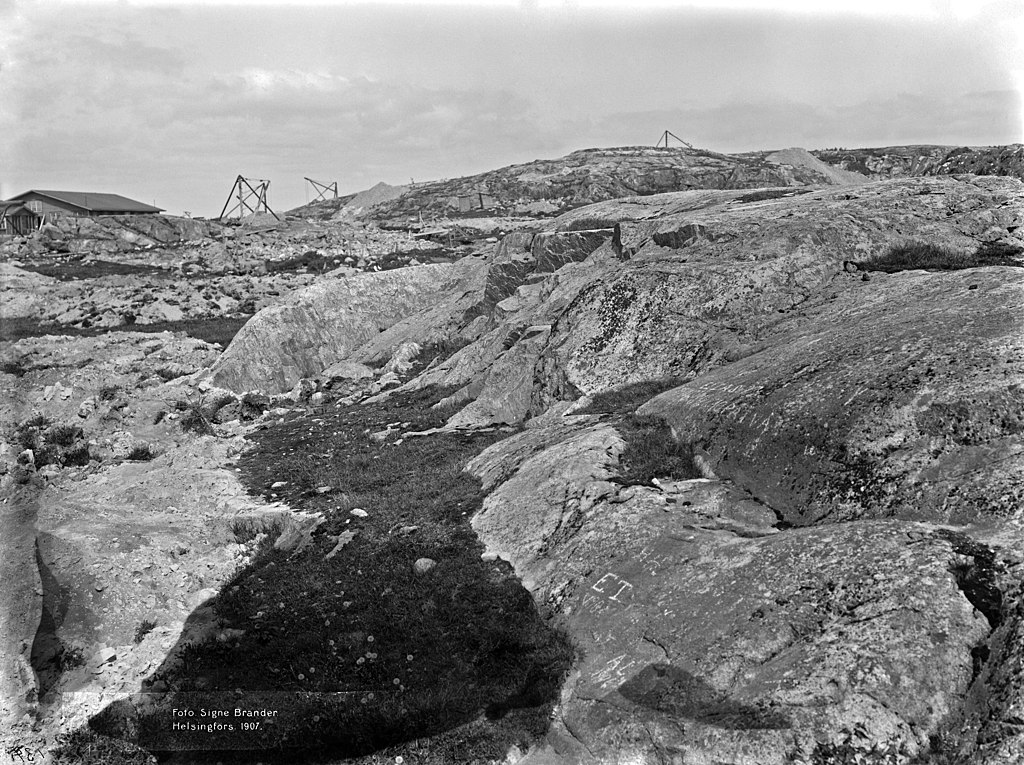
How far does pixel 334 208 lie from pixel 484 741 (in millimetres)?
146617

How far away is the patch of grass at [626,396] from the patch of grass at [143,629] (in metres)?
9.17

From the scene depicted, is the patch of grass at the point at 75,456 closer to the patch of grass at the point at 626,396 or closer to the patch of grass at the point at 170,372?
the patch of grass at the point at 170,372

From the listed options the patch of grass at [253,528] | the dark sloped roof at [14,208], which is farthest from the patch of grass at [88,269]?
the patch of grass at [253,528]

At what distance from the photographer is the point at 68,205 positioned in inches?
4193

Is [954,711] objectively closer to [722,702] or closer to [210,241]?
[722,702]

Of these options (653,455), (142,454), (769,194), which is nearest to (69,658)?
(653,455)

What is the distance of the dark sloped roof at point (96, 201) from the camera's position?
107444 mm

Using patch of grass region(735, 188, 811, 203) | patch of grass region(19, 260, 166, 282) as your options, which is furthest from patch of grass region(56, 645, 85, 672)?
patch of grass region(19, 260, 166, 282)

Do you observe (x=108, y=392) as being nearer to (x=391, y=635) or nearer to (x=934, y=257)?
(x=391, y=635)

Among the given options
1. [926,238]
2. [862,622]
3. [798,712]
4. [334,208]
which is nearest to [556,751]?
[798,712]

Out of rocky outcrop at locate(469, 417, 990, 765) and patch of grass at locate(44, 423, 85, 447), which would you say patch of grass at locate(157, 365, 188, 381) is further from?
rocky outcrop at locate(469, 417, 990, 765)

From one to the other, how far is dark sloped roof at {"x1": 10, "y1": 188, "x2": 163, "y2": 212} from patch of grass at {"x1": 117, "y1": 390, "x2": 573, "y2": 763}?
363ft

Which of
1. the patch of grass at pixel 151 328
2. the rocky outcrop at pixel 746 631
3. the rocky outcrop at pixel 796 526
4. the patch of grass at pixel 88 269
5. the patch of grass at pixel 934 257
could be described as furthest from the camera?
the patch of grass at pixel 88 269

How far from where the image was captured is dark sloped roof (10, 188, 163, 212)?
353ft
